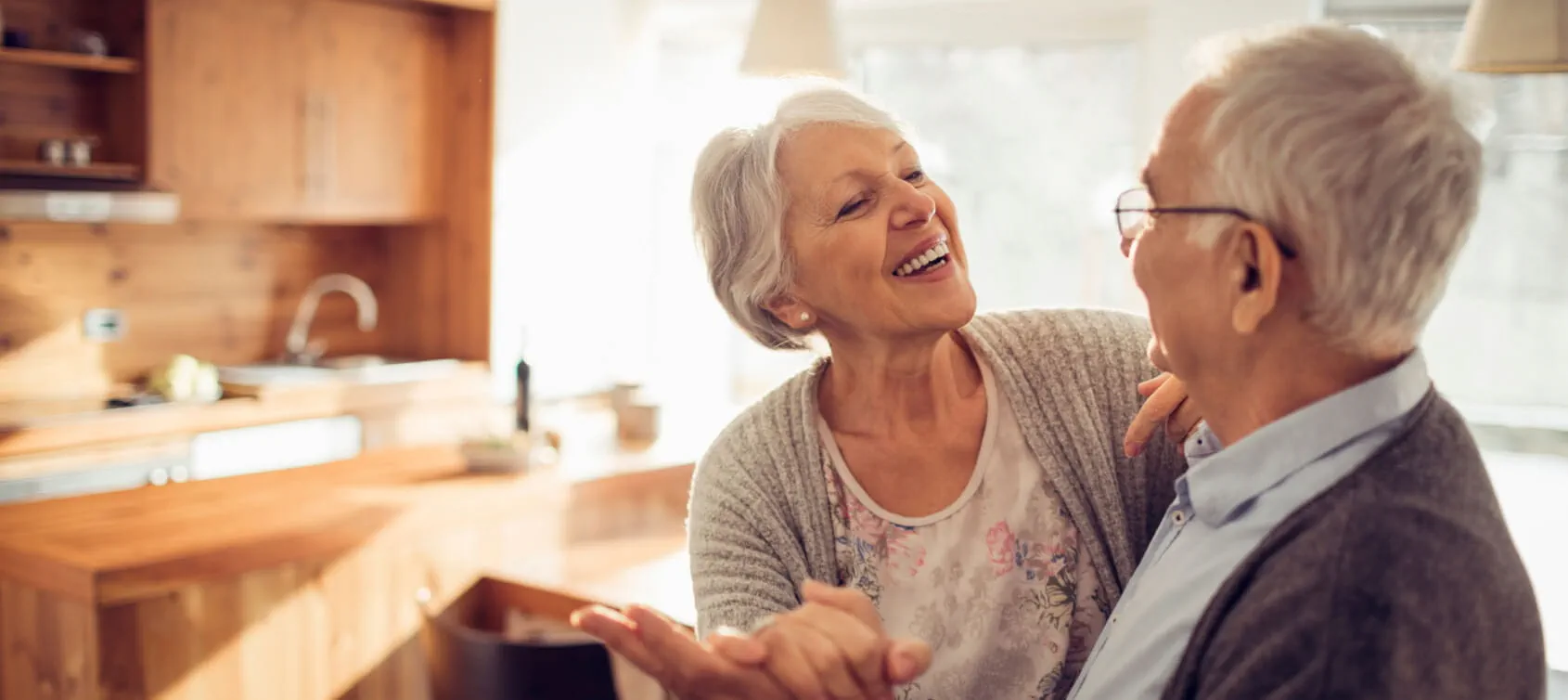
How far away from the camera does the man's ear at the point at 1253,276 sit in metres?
1.11

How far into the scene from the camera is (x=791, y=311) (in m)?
1.79

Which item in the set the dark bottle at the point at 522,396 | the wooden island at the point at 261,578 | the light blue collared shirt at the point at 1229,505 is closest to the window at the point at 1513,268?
the wooden island at the point at 261,578

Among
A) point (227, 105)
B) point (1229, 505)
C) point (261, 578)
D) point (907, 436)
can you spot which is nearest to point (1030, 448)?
point (907, 436)

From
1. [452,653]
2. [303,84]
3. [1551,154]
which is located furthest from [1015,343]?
[303,84]

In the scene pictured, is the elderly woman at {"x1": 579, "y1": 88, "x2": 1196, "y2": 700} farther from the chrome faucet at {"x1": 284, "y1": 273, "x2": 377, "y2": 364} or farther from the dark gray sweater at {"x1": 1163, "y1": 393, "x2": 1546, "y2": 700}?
the chrome faucet at {"x1": 284, "y1": 273, "x2": 377, "y2": 364}

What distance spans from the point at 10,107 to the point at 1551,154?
4.68 metres

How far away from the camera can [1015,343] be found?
5.72 feet

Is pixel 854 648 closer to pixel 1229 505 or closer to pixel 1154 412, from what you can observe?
pixel 1229 505

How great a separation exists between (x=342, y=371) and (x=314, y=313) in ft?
1.93

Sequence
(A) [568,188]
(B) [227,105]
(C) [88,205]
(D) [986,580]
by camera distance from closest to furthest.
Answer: (D) [986,580]
(C) [88,205]
(B) [227,105]
(A) [568,188]

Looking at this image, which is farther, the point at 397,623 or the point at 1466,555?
the point at 397,623

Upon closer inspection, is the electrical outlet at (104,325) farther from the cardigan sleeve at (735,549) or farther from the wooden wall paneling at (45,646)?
the cardigan sleeve at (735,549)

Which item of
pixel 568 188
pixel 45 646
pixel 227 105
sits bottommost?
pixel 45 646

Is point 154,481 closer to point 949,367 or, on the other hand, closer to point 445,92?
point 445,92
